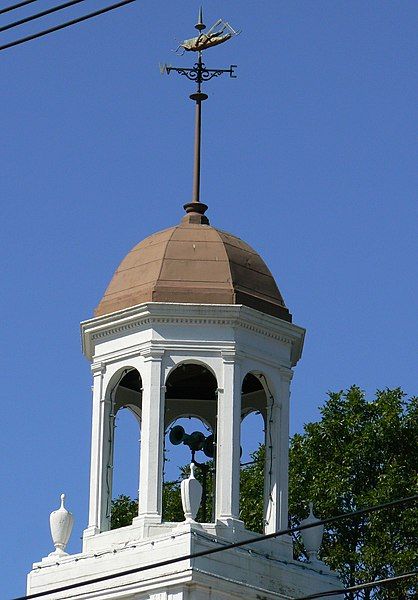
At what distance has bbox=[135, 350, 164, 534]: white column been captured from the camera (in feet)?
111

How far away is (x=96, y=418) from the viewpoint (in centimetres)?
3544

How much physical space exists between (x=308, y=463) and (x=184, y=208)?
13.5 m

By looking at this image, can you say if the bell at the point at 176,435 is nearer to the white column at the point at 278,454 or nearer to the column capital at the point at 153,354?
the white column at the point at 278,454

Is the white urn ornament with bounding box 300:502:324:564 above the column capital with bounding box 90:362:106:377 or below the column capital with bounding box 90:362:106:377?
below

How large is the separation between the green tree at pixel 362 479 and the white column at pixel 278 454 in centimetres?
1171

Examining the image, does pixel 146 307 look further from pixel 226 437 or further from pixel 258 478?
pixel 258 478

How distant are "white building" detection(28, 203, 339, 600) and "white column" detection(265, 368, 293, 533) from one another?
2 centimetres

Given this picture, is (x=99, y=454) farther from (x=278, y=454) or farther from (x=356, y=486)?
(x=356, y=486)

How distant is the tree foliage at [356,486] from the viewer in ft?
156

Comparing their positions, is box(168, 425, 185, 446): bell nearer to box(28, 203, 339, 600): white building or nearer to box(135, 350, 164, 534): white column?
box(28, 203, 339, 600): white building

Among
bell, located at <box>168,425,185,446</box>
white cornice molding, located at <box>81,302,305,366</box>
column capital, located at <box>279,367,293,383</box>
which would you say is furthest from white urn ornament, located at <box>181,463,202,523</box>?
Result: column capital, located at <box>279,367,293,383</box>

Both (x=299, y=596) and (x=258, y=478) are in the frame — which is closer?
(x=299, y=596)

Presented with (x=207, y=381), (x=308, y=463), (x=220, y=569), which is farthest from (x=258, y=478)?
(x=220, y=569)

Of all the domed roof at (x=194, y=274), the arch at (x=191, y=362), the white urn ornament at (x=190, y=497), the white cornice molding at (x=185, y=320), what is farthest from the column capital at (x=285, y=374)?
the white urn ornament at (x=190, y=497)
